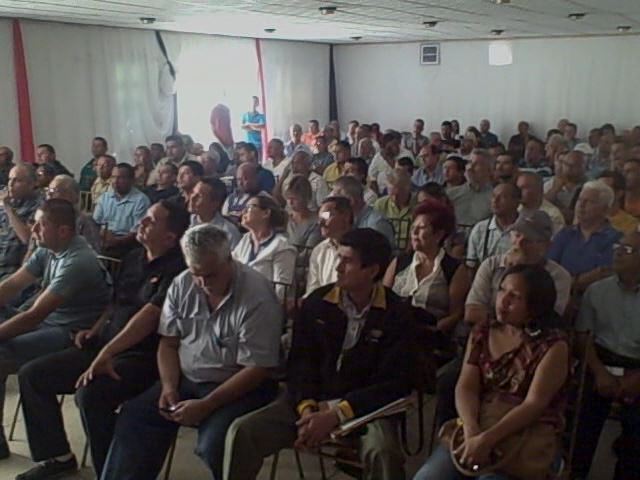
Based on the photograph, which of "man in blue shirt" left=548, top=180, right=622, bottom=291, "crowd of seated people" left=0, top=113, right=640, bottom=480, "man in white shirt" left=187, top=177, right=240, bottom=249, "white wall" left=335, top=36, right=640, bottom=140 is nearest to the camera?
"crowd of seated people" left=0, top=113, right=640, bottom=480

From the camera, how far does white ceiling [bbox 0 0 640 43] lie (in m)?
6.86

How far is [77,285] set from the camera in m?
3.27

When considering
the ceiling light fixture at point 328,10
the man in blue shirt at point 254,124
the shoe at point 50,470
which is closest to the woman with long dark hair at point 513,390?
the shoe at point 50,470

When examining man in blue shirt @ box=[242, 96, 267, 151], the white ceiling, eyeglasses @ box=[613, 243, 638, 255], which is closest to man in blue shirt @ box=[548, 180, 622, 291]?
eyeglasses @ box=[613, 243, 638, 255]

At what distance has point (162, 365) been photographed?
2852 mm

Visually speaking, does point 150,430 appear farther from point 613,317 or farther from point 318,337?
point 613,317

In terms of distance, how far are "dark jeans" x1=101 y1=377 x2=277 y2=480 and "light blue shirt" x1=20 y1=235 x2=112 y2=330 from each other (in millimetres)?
690

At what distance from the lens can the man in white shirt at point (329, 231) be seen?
3818 millimetres

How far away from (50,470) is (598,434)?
220 centimetres

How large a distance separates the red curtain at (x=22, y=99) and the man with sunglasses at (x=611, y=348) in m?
6.82

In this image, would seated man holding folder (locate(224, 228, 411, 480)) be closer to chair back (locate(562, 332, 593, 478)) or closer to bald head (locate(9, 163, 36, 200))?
chair back (locate(562, 332, 593, 478))

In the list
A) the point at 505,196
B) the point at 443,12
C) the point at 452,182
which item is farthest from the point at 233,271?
the point at 443,12

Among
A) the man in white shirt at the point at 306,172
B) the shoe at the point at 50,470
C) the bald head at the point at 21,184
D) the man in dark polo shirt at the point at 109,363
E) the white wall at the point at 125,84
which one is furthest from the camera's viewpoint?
the white wall at the point at 125,84

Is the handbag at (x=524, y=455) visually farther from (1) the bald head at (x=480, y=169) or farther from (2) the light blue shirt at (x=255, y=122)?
(2) the light blue shirt at (x=255, y=122)
